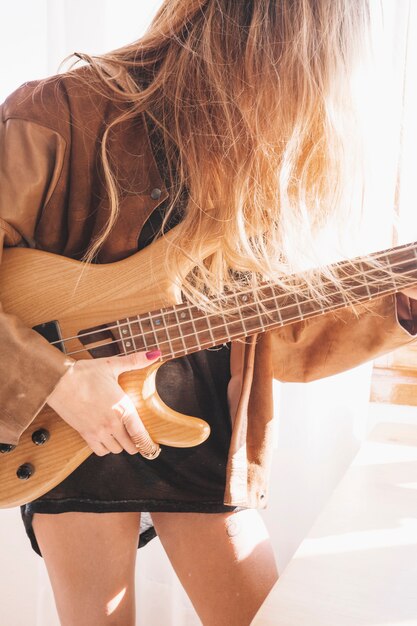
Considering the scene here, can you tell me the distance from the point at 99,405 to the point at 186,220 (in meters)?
0.27

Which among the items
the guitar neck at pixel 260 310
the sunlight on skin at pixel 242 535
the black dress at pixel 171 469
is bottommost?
the sunlight on skin at pixel 242 535

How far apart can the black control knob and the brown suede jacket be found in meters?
0.04

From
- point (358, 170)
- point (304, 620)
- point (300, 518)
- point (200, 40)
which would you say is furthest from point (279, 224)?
point (300, 518)

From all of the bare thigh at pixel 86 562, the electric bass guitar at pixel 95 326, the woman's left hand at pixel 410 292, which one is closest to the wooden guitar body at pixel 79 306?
the electric bass guitar at pixel 95 326

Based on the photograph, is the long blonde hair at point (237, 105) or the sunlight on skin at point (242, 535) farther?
the sunlight on skin at point (242, 535)

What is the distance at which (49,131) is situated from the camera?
81 centimetres

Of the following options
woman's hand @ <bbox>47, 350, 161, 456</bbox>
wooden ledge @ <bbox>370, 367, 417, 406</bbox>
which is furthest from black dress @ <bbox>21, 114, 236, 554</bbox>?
wooden ledge @ <bbox>370, 367, 417, 406</bbox>

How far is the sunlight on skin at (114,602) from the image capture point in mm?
920

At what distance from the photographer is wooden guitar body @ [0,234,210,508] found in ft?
2.74

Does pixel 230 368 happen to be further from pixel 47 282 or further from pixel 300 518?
pixel 300 518

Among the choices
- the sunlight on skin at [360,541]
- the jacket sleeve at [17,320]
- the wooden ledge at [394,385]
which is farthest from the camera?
the wooden ledge at [394,385]

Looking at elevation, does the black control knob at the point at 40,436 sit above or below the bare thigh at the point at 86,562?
above

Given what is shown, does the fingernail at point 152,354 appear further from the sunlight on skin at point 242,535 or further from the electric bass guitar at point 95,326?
the sunlight on skin at point 242,535

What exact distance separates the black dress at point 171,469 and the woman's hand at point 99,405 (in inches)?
4.5
